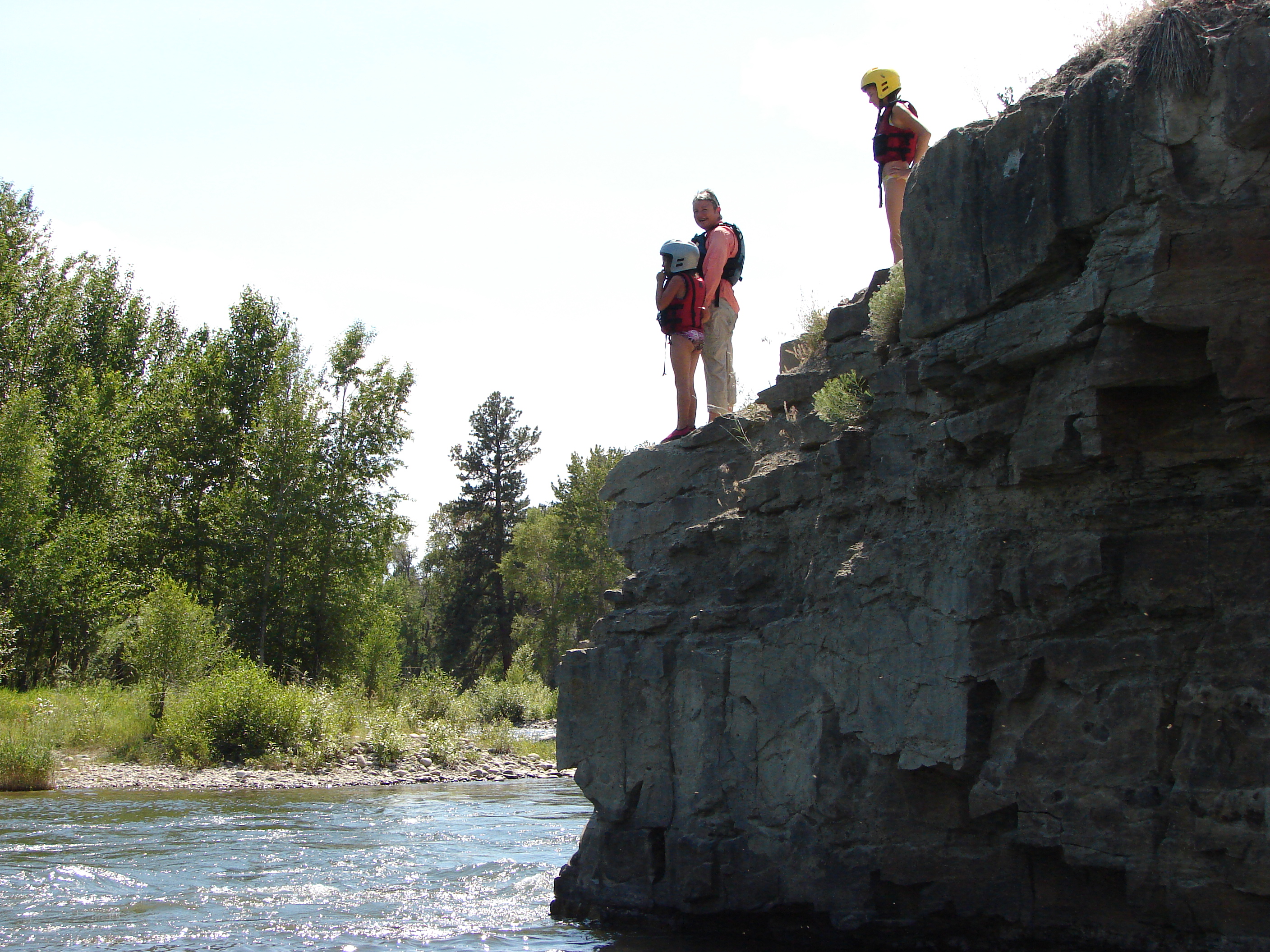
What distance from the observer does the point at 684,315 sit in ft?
31.8

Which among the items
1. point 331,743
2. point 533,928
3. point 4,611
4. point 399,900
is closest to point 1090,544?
point 533,928

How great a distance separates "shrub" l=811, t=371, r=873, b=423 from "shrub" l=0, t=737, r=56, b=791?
54.4 feet

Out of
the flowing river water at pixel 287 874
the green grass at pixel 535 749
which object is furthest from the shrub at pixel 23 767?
the green grass at pixel 535 749

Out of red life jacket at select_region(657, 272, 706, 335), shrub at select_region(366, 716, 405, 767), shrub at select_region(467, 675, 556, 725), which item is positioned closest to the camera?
red life jacket at select_region(657, 272, 706, 335)

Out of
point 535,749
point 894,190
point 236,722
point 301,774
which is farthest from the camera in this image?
point 535,749

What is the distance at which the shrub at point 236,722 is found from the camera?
22.1m

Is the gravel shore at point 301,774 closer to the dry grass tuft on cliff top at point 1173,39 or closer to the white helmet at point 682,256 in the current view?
the white helmet at point 682,256

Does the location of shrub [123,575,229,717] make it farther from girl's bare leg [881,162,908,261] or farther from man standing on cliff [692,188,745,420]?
girl's bare leg [881,162,908,261]

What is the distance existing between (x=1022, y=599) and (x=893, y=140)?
474cm

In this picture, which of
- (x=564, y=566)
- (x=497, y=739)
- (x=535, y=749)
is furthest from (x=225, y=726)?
(x=564, y=566)

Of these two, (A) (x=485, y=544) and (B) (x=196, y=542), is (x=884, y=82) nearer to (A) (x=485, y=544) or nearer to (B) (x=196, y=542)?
(B) (x=196, y=542)

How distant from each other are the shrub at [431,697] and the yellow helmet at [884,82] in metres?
23.0

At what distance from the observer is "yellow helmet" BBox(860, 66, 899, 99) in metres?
9.37

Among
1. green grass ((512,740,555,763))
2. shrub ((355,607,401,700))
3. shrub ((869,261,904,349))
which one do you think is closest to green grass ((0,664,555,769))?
green grass ((512,740,555,763))
